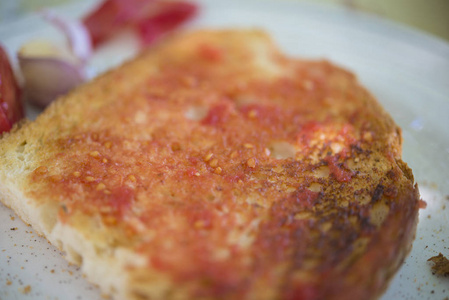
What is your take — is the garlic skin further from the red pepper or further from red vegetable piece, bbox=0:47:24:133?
the red pepper

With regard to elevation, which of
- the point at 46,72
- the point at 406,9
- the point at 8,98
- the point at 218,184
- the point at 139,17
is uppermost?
the point at 406,9

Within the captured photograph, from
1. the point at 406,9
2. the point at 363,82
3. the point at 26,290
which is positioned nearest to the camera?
the point at 26,290

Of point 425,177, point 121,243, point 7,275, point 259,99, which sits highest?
point 259,99

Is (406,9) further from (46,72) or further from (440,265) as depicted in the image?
(46,72)

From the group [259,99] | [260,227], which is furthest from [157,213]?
[259,99]

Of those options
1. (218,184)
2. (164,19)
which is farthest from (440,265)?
(164,19)

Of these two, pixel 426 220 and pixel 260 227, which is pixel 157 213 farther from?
pixel 426 220

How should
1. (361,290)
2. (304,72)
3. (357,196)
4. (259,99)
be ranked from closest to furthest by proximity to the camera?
(361,290), (357,196), (259,99), (304,72)
